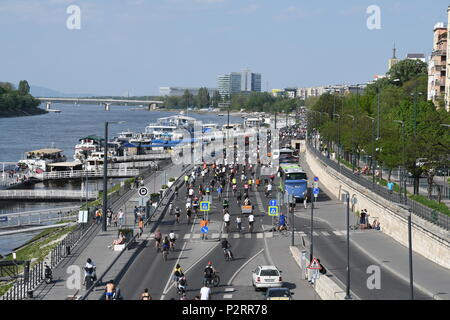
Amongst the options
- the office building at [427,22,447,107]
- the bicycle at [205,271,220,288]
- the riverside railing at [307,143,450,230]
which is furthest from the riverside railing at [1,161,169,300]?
the office building at [427,22,447,107]

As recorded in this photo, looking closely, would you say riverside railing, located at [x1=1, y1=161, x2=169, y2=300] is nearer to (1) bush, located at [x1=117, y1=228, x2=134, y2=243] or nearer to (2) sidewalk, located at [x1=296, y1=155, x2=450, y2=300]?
(1) bush, located at [x1=117, y1=228, x2=134, y2=243]

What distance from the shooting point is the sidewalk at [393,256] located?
27770 mm

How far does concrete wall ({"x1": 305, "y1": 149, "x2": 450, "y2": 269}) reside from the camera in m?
31.7

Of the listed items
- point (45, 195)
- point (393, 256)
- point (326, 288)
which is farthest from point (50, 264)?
point (45, 195)

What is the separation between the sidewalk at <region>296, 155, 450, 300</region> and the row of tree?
4.73 metres

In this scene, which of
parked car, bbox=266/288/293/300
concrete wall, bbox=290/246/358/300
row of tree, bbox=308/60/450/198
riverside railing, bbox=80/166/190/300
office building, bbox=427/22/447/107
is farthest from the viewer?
office building, bbox=427/22/447/107

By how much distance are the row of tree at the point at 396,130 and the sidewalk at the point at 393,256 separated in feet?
15.5

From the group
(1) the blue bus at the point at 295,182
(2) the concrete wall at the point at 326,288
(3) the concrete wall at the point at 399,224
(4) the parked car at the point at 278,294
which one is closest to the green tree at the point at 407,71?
(3) the concrete wall at the point at 399,224

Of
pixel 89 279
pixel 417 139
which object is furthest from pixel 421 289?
pixel 417 139

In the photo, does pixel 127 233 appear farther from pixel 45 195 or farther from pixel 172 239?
pixel 45 195

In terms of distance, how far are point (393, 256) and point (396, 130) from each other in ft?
95.9

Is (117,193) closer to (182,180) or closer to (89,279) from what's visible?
(182,180)

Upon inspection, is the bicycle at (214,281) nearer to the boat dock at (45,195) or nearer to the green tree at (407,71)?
the boat dock at (45,195)
